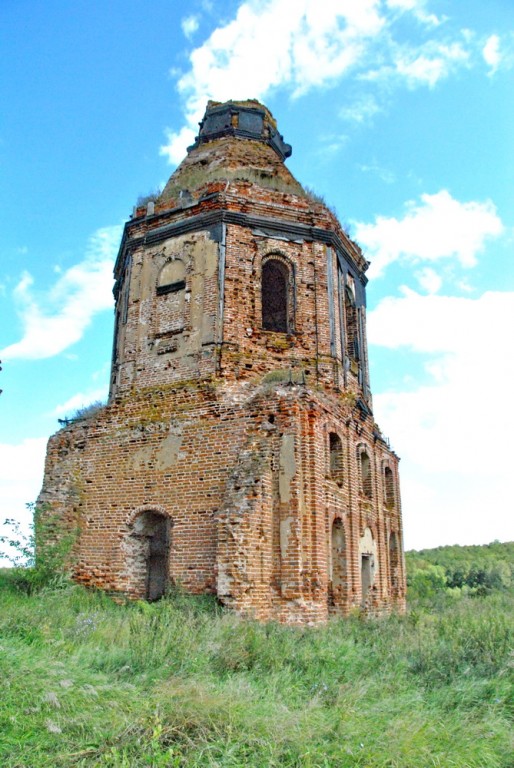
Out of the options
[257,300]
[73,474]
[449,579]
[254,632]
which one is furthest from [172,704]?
[449,579]

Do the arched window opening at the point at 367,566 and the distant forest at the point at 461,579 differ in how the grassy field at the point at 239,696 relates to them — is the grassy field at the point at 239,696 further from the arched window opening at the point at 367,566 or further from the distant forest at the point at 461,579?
the distant forest at the point at 461,579

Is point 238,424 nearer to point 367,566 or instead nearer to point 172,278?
point 172,278

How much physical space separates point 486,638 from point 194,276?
8.63m

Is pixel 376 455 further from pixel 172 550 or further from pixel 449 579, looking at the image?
pixel 449 579

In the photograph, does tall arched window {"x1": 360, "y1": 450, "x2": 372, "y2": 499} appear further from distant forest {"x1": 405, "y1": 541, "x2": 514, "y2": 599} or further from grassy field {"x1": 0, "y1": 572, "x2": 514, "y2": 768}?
distant forest {"x1": 405, "y1": 541, "x2": 514, "y2": 599}

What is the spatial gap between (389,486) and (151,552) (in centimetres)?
661

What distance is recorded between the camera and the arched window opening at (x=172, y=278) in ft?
42.2

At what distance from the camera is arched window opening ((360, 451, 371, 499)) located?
13336 millimetres

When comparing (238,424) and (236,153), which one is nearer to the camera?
(238,424)

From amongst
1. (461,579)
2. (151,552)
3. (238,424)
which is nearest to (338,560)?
(238,424)

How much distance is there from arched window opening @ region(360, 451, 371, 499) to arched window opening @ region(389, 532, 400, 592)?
2.19m

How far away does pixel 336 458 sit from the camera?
11.7 m

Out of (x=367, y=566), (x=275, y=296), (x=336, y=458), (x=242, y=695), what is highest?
(x=275, y=296)

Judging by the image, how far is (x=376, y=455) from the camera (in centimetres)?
1403
